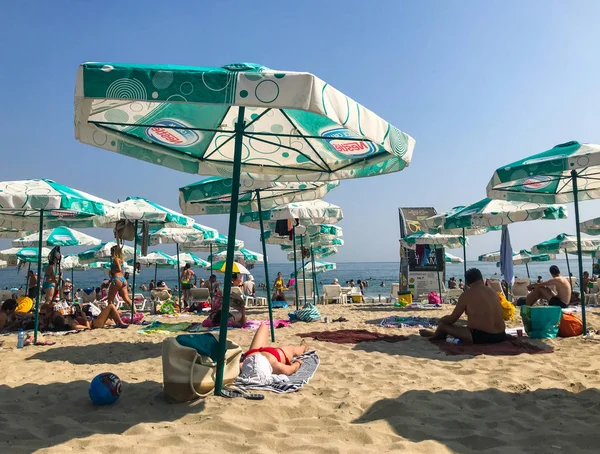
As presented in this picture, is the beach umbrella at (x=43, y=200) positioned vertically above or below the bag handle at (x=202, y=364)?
above

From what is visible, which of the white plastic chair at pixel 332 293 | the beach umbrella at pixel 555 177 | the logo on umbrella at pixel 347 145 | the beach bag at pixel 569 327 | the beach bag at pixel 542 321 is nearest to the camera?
the logo on umbrella at pixel 347 145

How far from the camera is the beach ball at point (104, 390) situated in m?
3.18

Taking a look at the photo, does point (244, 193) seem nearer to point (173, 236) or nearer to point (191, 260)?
point (173, 236)

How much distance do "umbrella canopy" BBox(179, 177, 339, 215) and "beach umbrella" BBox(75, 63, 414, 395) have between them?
56cm

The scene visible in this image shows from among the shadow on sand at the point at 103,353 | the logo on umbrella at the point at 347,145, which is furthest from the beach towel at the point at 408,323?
the logo on umbrella at the point at 347,145

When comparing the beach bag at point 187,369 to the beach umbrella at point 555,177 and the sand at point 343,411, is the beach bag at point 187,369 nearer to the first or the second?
the sand at point 343,411

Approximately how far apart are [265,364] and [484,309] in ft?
10.4

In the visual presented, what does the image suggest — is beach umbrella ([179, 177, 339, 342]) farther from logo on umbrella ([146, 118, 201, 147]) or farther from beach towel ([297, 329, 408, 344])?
logo on umbrella ([146, 118, 201, 147])

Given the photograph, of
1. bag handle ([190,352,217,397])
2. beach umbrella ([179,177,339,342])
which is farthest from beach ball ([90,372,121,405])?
beach umbrella ([179,177,339,342])

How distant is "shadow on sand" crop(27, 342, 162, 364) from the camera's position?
4959 mm

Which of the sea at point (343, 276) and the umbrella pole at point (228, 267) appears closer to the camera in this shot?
the umbrella pole at point (228, 267)

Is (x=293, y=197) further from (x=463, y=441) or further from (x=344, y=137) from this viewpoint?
(x=463, y=441)

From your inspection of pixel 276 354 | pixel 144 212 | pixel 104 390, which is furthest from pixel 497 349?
pixel 144 212

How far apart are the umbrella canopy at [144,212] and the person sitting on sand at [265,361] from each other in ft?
14.6
